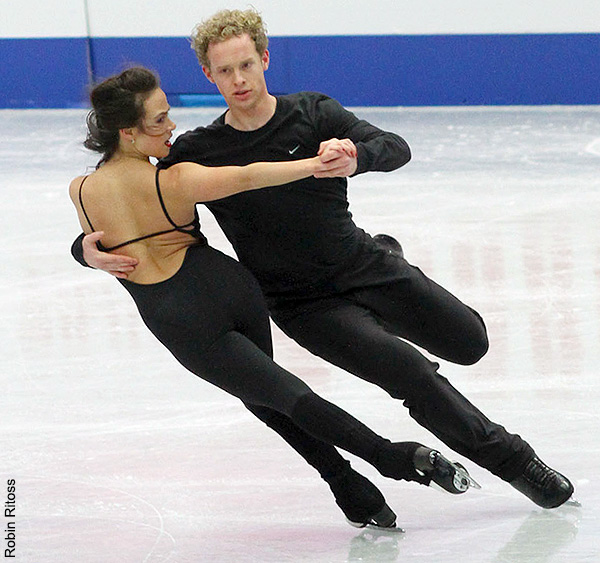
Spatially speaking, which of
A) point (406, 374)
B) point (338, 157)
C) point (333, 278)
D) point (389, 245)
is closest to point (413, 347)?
point (406, 374)

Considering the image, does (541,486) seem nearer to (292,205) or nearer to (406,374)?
(406,374)

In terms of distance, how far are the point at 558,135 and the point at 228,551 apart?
633 centimetres

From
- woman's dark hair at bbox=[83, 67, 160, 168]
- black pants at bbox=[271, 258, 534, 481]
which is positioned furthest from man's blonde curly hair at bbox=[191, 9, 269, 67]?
black pants at bbox=[271, 258, 534, 481]

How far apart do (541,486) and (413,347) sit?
503mm

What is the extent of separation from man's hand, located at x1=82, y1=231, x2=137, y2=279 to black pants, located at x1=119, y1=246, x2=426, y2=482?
0.21 feet

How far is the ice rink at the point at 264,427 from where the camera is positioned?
2.74 meters

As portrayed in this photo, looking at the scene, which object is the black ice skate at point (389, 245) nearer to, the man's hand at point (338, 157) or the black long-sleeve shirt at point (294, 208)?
the black long-sleeve shirt at point (294, 208)

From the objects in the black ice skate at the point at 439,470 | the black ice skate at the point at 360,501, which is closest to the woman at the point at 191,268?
the black ice skate at the point at 439,470

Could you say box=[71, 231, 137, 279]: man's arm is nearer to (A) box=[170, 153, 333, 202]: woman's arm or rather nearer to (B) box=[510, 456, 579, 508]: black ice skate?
(A) box=[170, 153, 333, 202]: woman's arm

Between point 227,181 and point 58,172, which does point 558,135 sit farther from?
point 227,181

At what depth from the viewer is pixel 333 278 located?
8.96ft

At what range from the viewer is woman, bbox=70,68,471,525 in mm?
2469

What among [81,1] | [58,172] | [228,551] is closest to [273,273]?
[228,551]

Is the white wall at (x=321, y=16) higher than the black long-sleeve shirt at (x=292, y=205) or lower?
lower
